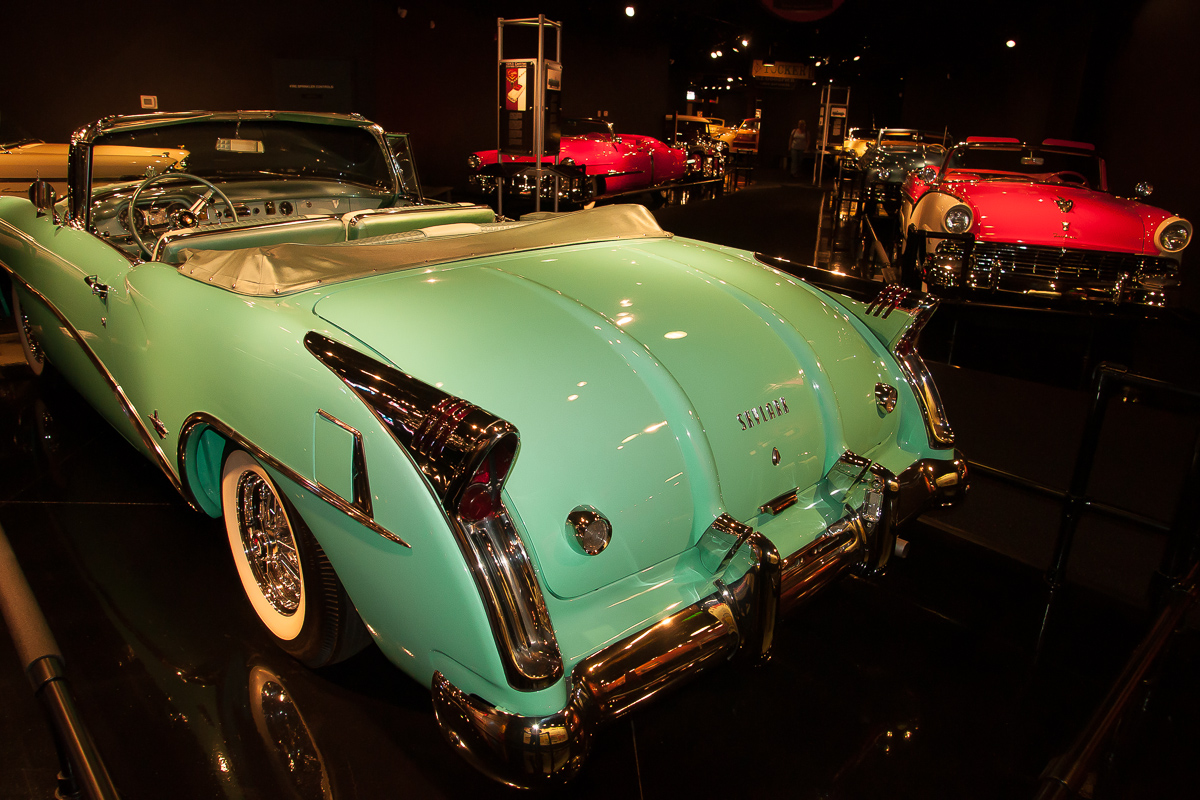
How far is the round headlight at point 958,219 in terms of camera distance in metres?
5.48

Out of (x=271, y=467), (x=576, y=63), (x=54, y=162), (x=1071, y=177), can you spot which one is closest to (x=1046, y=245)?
(x=1071, y=177)

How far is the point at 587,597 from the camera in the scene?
151cm

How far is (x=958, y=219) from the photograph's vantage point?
18.0 ft

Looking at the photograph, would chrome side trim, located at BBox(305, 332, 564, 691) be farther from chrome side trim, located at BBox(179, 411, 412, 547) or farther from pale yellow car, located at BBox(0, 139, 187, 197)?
pale yellow car, located at BBox(0, 139, 187, 197)

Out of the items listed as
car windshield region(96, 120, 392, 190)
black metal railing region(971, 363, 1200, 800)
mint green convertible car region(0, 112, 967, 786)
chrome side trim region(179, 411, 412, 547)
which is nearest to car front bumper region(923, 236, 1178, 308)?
black metal railing region(971, 363, 1200, 800)

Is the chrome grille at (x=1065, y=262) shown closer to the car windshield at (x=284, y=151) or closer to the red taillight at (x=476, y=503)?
the car windshield at (x=284, y=151)

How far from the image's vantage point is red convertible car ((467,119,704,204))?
947 cm

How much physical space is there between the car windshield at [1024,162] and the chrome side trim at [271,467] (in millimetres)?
6660

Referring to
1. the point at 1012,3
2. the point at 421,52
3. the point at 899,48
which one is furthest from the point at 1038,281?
the point at 899,48

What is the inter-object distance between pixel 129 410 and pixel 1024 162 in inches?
282

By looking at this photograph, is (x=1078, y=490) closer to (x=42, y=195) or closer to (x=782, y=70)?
(x=42, y=195)

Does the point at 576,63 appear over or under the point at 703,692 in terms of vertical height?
over

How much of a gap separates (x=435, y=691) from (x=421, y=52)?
12.7 meters

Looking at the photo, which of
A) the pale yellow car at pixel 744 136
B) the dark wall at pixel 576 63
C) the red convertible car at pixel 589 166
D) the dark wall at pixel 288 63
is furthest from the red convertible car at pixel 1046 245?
the pale yellow car at pixel 744 136
